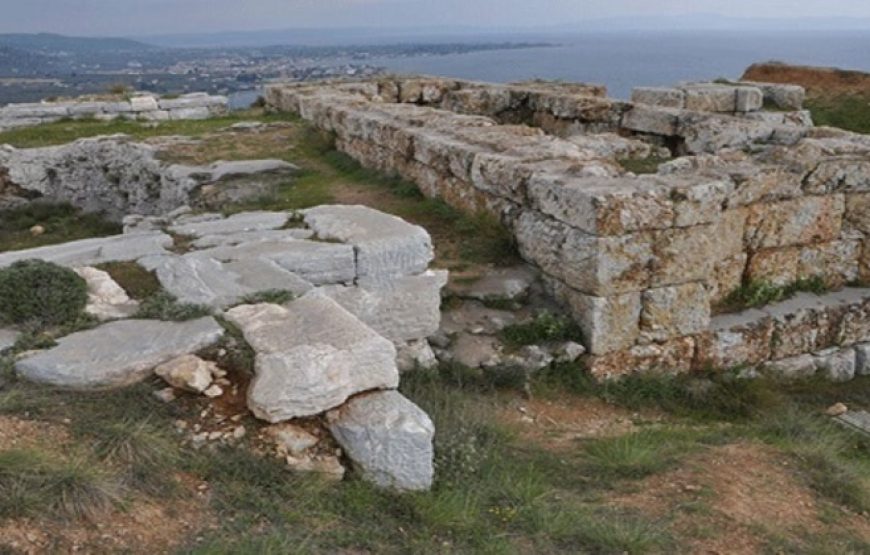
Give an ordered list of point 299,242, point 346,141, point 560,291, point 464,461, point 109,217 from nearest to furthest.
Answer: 1. point 464,461
2. point 299,242
3. point 560,291
4. point 346,141
5. point 109,217

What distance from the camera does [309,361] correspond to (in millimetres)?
4180

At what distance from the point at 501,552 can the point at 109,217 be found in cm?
1024

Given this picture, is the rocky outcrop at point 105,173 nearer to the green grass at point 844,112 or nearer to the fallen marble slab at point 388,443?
the fallen marble slab at point 388,443

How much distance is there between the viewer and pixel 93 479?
3.46 m

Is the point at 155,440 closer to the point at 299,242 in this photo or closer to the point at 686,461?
the point at 299,242

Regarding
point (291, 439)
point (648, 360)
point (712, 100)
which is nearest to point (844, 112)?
point (712, 100)

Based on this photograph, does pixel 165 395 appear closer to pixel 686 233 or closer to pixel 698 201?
pixel 686 233

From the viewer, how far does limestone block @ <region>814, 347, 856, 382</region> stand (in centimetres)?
721

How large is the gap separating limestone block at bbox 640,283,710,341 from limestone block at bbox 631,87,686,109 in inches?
338

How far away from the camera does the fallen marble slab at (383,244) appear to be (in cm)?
587

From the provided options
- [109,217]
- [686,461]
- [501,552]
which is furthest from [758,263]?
[109,217]

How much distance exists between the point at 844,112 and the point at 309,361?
16387 mm

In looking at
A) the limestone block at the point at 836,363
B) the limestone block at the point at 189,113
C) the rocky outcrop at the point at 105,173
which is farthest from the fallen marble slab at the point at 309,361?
the limestone block at the point at 189,113

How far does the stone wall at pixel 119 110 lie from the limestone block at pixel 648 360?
14075 millimetres
